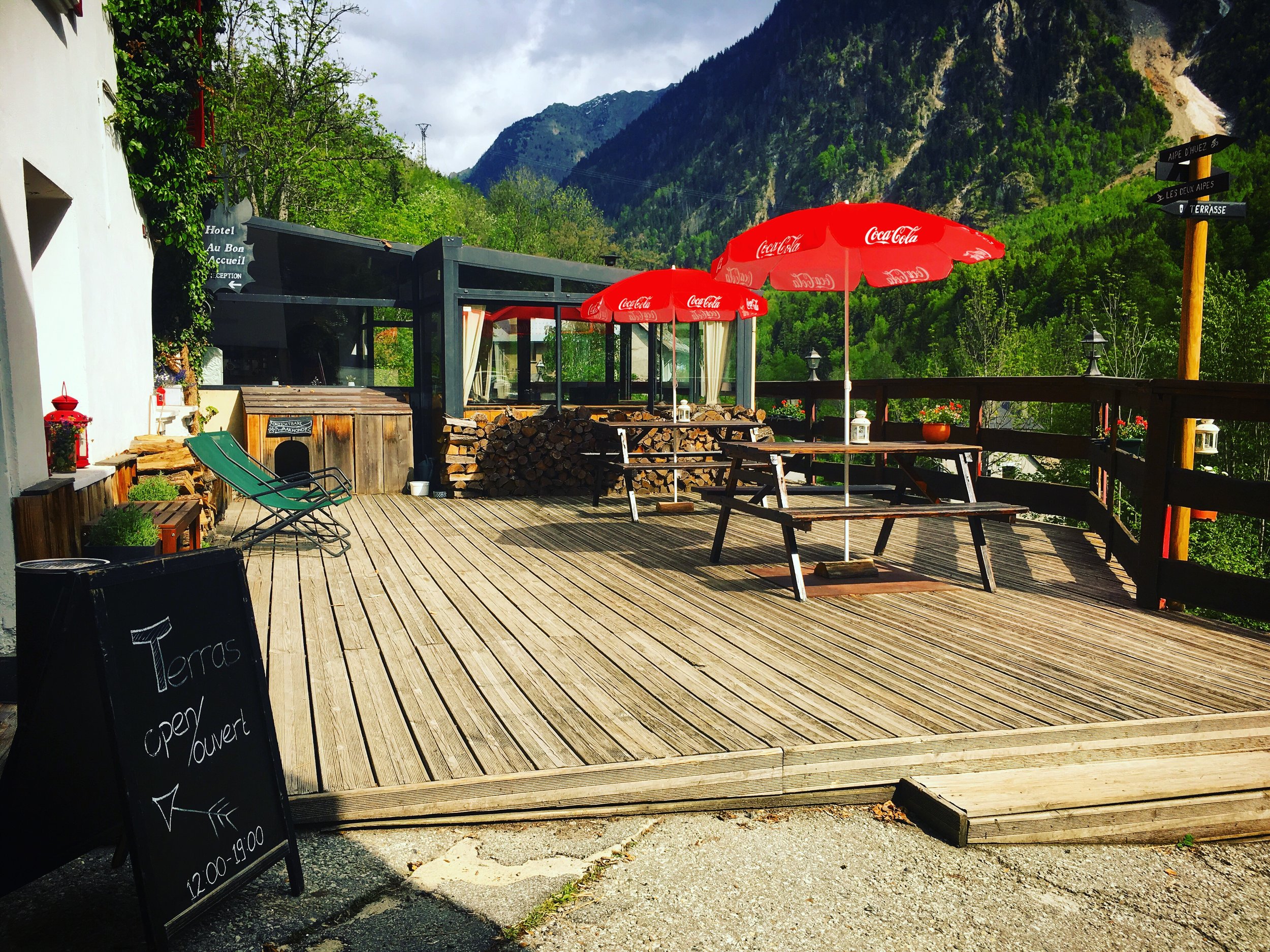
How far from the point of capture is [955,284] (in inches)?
1960

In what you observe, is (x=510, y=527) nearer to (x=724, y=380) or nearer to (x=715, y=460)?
(x=715, y=460)

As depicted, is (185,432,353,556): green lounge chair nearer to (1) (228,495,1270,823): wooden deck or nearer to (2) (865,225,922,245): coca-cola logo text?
(1) (228,495,1270,823): wooden deck

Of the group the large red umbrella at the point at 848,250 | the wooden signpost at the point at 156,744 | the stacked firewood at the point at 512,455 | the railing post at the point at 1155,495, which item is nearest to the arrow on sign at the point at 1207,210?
the large red umbrella at the point at 848,250

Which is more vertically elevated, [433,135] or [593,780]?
[433,135]

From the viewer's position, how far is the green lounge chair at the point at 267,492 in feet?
18.9

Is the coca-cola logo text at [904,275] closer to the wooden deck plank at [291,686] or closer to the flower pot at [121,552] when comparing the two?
the wooden deck plank at [291,686]

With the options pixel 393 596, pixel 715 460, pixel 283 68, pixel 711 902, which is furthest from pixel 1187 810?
pixel 283 68

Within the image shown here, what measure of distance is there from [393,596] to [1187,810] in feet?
11.5

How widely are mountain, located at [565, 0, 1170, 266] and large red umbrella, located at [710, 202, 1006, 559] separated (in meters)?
60.5

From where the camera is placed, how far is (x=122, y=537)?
368 cm

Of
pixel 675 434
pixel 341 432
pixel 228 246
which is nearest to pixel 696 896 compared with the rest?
pixel 675 434

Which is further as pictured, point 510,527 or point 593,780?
point 510,527

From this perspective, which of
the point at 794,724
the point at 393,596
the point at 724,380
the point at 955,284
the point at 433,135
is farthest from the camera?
the point at 433,135

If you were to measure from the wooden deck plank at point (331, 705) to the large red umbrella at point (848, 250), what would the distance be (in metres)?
2.59
